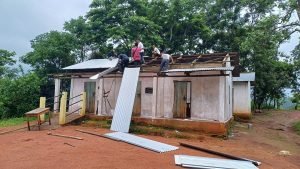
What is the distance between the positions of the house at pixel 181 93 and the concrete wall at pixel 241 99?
18.4 ft

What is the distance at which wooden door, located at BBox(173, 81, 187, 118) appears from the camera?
1402 cm

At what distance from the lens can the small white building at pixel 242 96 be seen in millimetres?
20109

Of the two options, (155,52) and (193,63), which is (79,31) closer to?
(155,52)

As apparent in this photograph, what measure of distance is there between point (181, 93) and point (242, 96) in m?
8.29

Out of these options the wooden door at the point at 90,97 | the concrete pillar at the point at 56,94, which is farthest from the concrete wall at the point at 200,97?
the concrete pillar at the point at 56,94

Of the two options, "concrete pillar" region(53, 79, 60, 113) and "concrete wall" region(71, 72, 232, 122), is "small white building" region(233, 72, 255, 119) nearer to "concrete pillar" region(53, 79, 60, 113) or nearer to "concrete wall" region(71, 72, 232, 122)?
"concrete wall" region(71, 72, 232, 122)

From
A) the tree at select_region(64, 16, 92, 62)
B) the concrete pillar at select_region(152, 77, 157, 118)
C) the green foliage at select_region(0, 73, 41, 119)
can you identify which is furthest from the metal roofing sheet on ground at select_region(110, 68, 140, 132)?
the tree at select_region(64, 16, 92, 62)

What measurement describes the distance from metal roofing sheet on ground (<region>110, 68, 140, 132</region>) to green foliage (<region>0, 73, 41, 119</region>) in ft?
29.7

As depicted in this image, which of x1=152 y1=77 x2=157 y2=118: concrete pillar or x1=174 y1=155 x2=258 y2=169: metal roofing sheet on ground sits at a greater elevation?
x1=152 y1=77 x2=157 y2=118: concrete pillar

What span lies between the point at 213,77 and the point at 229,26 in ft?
46.5

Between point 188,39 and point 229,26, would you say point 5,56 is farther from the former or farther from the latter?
point 229,26

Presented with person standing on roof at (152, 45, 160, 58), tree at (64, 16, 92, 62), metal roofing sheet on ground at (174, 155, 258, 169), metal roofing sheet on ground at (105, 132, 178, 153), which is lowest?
metal roofing sheet on ground at (174, 155, 258, 169)

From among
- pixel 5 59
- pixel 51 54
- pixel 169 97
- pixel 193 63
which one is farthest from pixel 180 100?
pixel 5 59

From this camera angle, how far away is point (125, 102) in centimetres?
1339
